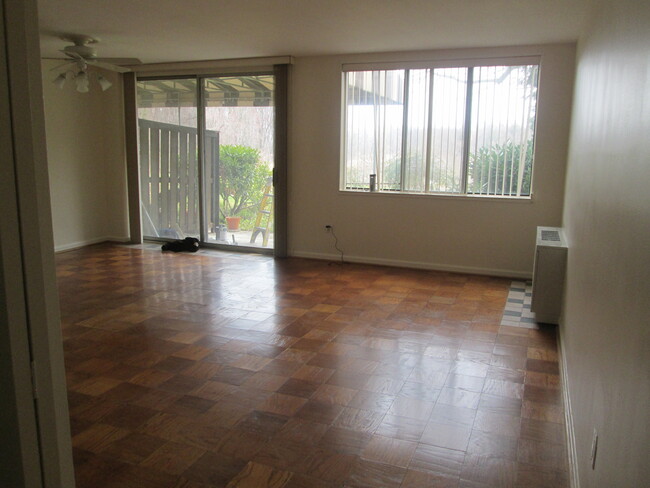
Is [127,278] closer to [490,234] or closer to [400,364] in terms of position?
[400,364]

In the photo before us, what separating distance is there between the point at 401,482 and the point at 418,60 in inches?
189

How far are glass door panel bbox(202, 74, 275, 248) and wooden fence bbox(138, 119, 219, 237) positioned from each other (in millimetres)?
19

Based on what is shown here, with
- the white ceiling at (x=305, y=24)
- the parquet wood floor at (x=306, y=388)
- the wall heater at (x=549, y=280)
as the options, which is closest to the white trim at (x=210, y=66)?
the white ceiling at (x=305, y=24)

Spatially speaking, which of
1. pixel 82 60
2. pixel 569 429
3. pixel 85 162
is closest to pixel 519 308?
pixel 569 429

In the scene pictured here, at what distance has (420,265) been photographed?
6.11 m

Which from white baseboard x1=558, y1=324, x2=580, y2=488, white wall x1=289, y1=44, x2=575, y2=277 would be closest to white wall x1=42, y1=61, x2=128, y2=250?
white wall x1=289, y1=44, x2=575, y2=277

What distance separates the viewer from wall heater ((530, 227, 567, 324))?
3.96 metres

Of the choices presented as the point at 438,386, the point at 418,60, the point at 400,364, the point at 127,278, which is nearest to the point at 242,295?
the point at 127,278

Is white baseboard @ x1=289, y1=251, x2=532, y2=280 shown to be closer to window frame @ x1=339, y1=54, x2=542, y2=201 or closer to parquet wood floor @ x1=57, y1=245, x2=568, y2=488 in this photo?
parquet wood floor @ x1=57, y1=245, x2=568, y2=488

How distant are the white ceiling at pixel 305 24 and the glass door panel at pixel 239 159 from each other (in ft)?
2.64

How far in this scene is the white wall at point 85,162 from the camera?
6.71 m

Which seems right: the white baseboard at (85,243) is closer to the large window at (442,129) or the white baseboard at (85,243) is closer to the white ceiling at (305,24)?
the white ceiling at (305,24)

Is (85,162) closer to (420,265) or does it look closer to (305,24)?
(305,24)

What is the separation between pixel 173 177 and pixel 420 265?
12.1 ft
